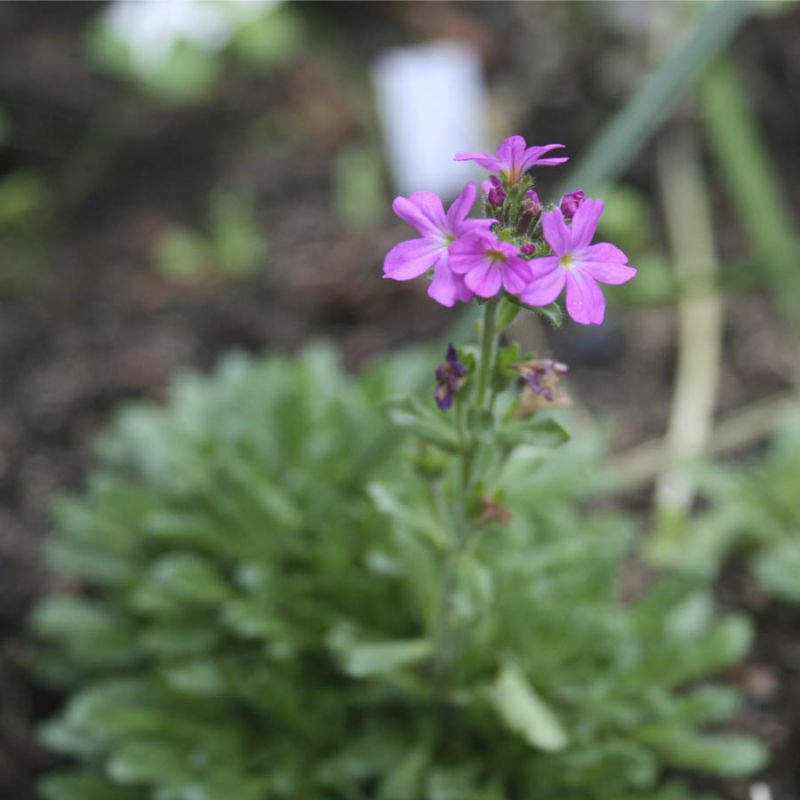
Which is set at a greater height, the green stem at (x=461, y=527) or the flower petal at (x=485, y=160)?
the flower petal at (x=485, y=160)

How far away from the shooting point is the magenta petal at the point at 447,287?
3.79ft

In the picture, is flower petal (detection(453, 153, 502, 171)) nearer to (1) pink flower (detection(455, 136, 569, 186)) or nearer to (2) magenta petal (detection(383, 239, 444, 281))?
(1) pink flower (detection(455, 136, 569, 186))

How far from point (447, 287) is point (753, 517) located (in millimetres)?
1575

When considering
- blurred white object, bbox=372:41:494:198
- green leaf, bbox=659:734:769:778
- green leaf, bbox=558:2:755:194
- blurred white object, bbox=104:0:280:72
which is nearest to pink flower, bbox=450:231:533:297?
green leaf, bbox=558:2:755:194

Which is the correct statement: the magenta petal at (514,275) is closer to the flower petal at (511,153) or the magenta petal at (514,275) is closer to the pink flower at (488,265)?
the pink flower at (488,265)

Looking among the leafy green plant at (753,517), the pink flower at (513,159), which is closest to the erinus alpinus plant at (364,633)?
the leafy green plant at (753,517)

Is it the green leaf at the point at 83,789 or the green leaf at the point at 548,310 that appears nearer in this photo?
the green leaf at the point at 548,310

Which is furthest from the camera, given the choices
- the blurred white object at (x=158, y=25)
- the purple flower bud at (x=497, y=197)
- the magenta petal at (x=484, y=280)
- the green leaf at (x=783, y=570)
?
the blurred white object at (x=158, y=25)

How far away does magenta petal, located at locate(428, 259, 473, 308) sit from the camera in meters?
1.15

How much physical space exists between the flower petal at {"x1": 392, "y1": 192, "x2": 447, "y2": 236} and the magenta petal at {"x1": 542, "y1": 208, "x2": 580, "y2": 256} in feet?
0.40

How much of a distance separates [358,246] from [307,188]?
47 centimetres

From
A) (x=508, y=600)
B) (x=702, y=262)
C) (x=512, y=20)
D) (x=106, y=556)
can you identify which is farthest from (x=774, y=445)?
(x=512, y=20)

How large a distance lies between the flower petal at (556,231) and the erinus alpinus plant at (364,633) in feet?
1.27

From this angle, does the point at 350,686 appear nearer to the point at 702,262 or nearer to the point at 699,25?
the point at 699,25
